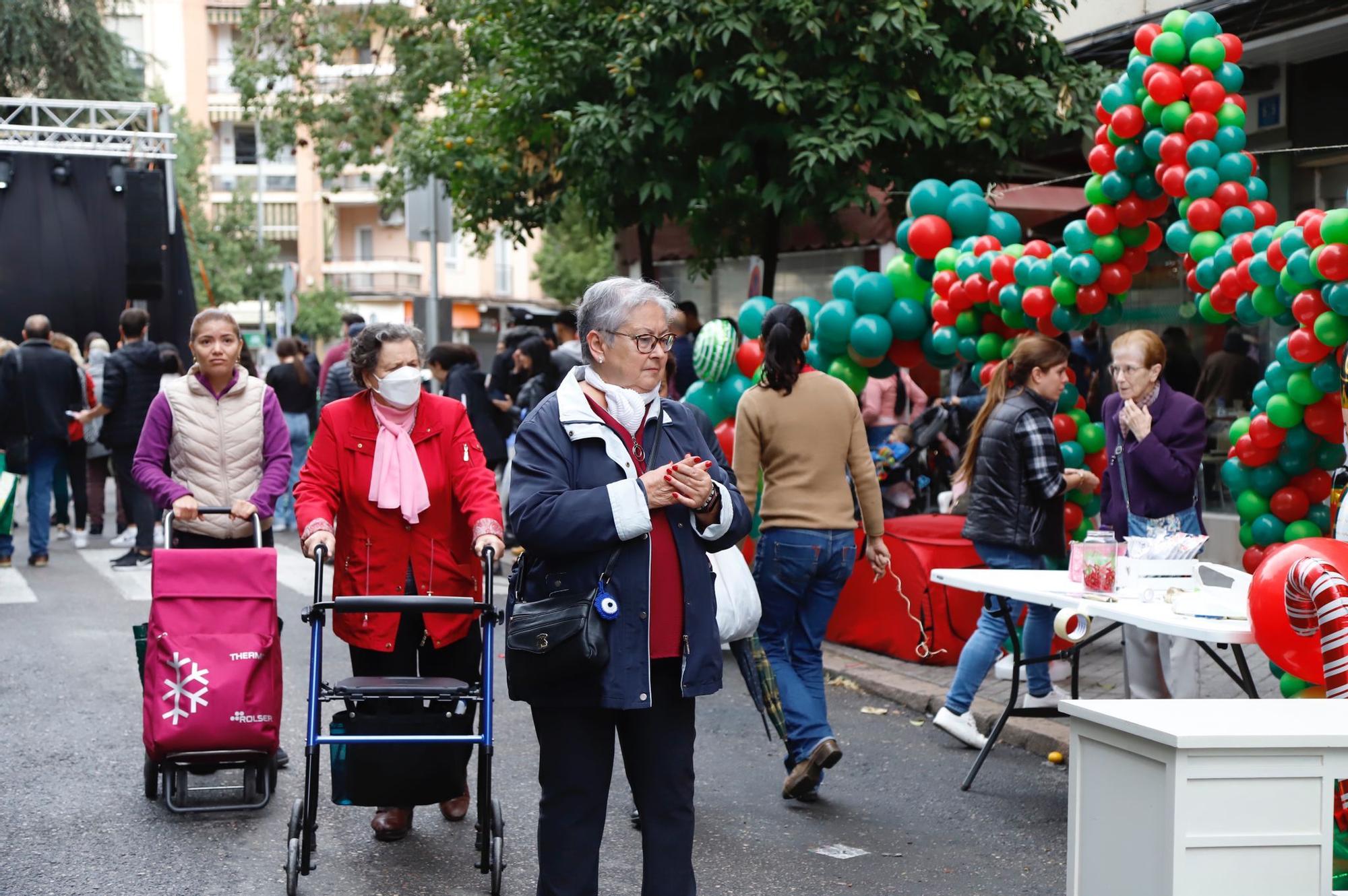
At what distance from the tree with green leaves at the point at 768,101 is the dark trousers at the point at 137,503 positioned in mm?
4187

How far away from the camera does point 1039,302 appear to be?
8.35 m

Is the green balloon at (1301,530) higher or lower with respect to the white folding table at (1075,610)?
higher

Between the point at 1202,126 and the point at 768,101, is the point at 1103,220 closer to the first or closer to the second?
the point at 1202,126

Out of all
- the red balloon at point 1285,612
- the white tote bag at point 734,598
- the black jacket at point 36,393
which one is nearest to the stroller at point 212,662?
the white tote bag at point 734,598

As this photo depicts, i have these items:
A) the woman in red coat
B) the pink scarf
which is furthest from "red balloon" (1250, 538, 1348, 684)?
the pink scarf

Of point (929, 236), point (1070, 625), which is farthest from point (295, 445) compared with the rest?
point (1070, 625)

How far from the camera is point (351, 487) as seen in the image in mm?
5281

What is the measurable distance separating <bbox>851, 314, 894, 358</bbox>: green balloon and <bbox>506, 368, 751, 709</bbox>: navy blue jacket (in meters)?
5.61

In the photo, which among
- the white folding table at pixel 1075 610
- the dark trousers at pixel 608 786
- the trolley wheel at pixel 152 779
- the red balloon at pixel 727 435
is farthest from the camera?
the red balloon at pixel 727 435

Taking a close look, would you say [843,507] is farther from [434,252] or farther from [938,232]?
[434,252]

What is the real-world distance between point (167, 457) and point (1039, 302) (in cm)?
465

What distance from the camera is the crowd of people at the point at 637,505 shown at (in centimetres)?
374

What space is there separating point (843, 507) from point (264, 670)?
230 cm

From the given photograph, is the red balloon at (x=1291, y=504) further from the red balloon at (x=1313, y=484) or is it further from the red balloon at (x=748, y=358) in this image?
the red balloon at (x=748, y=358)
